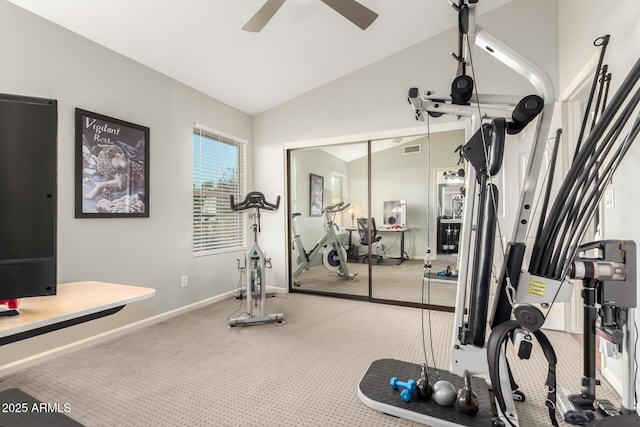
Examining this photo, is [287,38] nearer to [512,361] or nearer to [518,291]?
[518,291]

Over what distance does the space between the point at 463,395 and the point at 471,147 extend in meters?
1.29

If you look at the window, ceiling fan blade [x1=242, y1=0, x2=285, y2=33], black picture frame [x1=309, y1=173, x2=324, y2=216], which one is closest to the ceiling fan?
ceiling fan blade [x1=242, y1=0, x2=285, y2=33]

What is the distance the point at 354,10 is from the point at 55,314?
7.92 ft

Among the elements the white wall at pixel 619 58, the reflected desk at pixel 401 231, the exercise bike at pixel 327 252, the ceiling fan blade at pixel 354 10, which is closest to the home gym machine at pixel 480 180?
the white wall at pixel 619 58

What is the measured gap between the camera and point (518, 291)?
1.53 metres

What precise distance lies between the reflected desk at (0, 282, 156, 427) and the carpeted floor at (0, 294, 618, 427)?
21 centimetres

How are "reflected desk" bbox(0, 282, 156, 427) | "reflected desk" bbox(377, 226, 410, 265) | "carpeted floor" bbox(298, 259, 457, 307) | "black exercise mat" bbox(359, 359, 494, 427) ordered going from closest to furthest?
"reflected desk" bbox(0, 282, 156, 427) → "black exercise mat" bbox(359, 359, 494, 427) → "carpeted floor" bbox(298, 259, 457, 307) → "reflected desk" bbox(377, 226, 410, 265)

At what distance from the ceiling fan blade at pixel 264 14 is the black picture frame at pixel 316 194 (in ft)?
7.63

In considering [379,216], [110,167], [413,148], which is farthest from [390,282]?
[110,167]

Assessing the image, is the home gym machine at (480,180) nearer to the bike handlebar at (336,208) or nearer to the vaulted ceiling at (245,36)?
the vaulted ceiling at (245,36)

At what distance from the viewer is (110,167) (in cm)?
279

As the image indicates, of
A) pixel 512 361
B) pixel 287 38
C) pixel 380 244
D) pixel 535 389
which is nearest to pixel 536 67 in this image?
pixel 535 389

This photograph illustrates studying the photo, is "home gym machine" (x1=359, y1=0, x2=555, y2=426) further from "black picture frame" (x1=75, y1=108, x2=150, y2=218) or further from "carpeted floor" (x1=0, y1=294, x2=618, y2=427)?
"black picture frame" (x1=75, y1=108, x2=150, y2=218)

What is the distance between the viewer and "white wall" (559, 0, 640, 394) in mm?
1680
